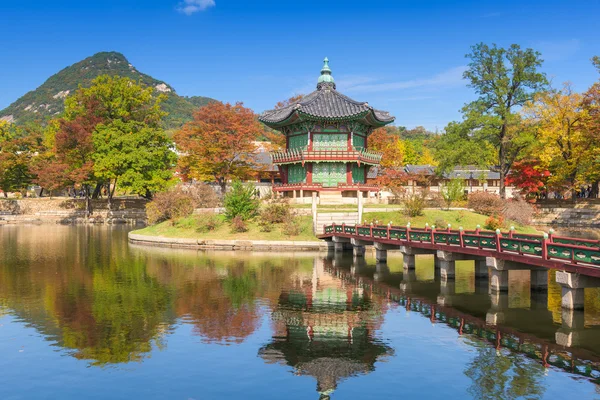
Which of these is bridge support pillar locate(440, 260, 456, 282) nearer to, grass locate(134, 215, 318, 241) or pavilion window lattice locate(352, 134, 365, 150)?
grass locate(134, 215, 318, 241)

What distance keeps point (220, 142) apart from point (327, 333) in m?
52.0

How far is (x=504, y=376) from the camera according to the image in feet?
47.5

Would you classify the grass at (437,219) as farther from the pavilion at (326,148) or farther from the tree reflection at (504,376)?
the tree reflection at (504,376)

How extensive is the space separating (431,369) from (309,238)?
96.7ft

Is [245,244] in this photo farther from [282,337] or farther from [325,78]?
[325,78]

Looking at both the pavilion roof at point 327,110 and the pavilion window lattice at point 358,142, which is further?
the pavilion window lattice at point 358,142

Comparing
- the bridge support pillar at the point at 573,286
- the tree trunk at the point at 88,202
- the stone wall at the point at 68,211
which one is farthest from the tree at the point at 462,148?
the tree trunk at the point at 88,202

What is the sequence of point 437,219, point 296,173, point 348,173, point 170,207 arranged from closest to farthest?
point 437,219 < point 170,207 < point 348,173 < point 296,173

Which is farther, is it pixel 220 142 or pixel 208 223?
pixel 220 142

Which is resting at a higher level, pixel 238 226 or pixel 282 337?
pixel 238 226

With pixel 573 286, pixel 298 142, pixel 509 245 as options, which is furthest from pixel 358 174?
pixel 573 286

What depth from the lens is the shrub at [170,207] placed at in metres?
51.5

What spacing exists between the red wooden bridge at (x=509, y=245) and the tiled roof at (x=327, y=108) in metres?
23.9

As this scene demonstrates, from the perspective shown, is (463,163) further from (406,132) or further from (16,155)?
(406,132)
